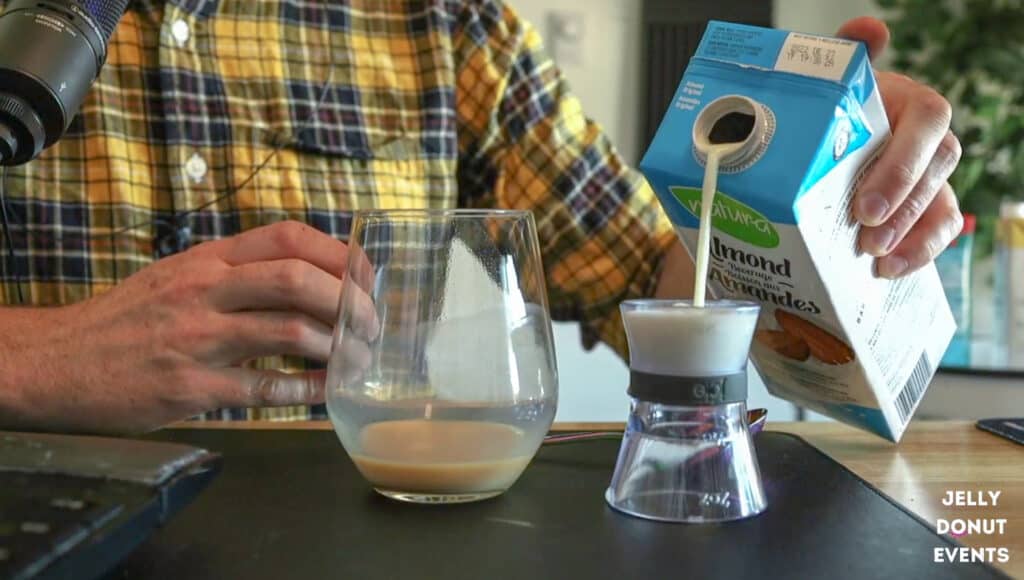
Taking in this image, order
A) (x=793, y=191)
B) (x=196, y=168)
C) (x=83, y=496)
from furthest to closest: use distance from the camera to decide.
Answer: (x=196, y=168)
(x=793, y=191)
(x=83, y=496)

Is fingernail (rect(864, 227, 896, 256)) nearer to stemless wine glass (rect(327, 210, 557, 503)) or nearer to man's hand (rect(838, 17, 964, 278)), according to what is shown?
man's hand (rect(838, 17, 964, 278))

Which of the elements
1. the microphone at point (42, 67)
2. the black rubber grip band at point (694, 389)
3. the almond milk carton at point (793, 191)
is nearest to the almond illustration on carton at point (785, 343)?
the almond milk carton at point (793, 191)

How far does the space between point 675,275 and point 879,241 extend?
0.38 m

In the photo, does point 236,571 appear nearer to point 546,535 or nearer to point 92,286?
point 546,535

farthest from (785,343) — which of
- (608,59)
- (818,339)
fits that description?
(608,59)

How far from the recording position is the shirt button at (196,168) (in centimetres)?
86

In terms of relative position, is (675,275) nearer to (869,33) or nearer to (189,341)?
(869,33)

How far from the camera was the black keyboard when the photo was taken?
291mm

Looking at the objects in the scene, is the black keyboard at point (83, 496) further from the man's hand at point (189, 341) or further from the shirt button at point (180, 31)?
the shirt button at point (180, 31)

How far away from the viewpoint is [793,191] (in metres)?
0.43

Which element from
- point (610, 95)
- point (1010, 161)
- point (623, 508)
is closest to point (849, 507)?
point (623, 508)

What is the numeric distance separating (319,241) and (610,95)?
1752mm

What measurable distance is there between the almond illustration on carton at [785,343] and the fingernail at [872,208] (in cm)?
7

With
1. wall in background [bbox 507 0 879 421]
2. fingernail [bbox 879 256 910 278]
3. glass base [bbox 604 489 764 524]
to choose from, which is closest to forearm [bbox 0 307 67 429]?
glass base [bbox 604 489 764 524]
